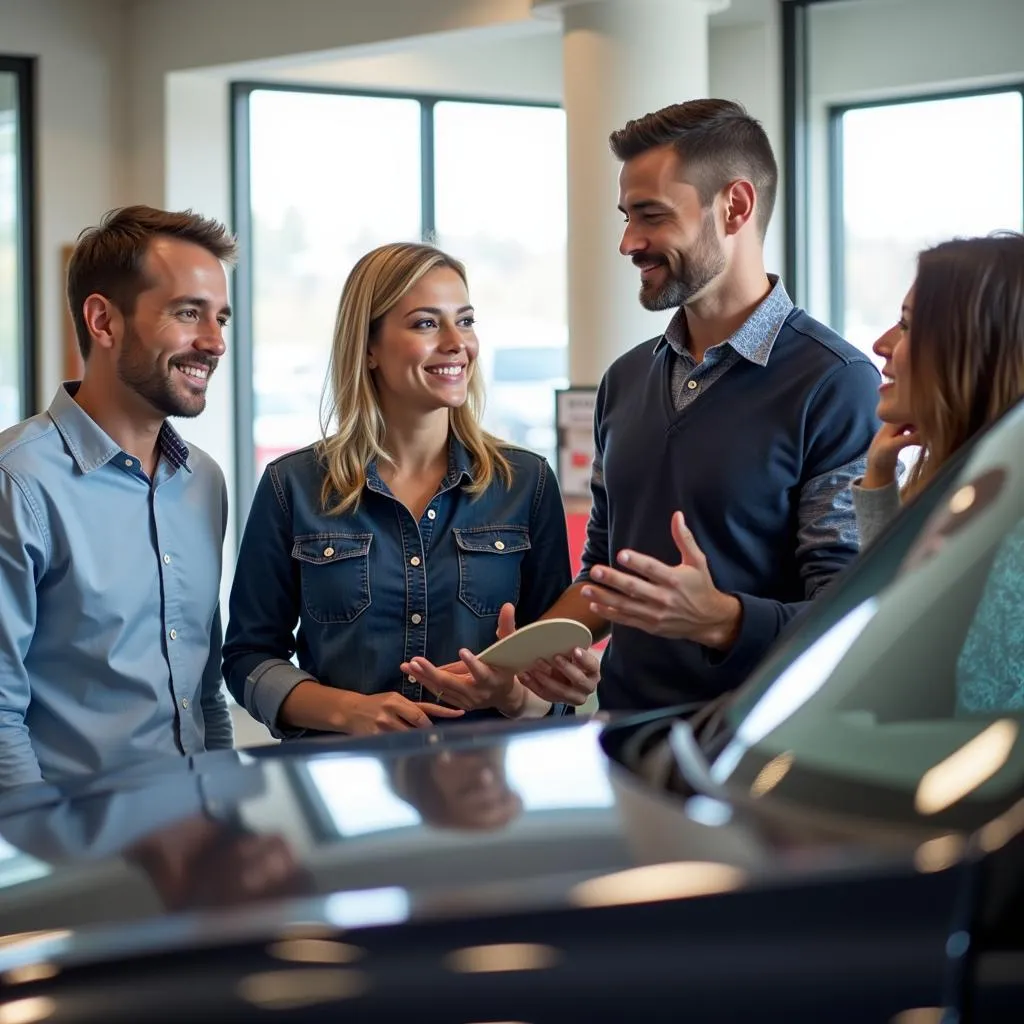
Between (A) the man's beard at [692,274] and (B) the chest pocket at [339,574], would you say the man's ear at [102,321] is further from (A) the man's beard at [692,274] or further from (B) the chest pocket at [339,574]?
(A) the man's beard at [692,274]

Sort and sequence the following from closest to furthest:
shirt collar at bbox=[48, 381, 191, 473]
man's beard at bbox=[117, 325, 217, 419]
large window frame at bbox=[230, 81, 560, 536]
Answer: shirt collar at bbox=[48, 381, 191, 473]
man's beard at bbox=[117, 325, 217, 419]
large window frame at bbox=[230, 81, 560, 536]

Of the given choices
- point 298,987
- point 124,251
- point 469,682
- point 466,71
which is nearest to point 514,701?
point 469,682

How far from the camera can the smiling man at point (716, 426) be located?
2207 millimetres

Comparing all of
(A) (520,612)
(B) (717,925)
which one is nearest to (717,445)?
(A) (520,612)

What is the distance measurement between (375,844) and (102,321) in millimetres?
1761

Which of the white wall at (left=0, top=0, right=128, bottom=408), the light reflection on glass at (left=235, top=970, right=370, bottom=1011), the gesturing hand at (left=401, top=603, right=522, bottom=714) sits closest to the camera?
the light reflection on glass at (left=235, top=970, right=370, bottom=1011)

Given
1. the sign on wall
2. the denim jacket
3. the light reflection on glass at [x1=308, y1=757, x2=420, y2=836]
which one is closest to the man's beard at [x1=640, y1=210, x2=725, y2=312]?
the denim jacket

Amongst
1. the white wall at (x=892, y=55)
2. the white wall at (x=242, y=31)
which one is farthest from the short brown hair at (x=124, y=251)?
the white wall at (x=892, y=55)

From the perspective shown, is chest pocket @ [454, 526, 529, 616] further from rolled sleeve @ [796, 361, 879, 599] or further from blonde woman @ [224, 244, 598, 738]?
rolled sleeve @ [796, 361, 879, 599]

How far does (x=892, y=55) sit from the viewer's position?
5.86 meters

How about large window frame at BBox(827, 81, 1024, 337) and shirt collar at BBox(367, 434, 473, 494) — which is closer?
shirt collar at BBox(367, 434, 473, 494)

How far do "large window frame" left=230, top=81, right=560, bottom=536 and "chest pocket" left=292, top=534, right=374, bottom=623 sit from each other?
15.8 ft

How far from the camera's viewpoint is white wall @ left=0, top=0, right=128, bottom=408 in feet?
22.6

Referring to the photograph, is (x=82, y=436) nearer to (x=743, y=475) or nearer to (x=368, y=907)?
(x=743, y=475)
